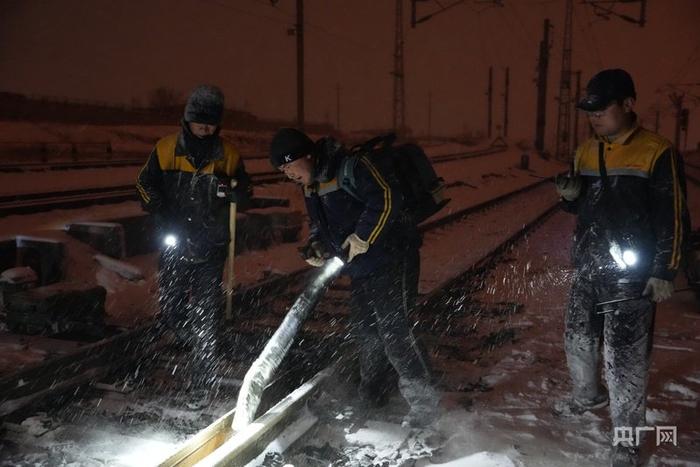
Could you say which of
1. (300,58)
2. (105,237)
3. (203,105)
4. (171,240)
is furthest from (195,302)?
(300,58)

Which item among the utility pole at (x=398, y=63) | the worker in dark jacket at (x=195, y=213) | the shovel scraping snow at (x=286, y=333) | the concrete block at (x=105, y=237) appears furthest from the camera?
the utility pole at (x=398, y=63)

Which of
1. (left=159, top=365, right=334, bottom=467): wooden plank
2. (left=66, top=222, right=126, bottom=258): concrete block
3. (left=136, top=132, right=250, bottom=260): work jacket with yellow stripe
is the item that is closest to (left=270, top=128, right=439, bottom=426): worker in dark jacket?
(left=159, top=365, right=334, bottom=467): wooden plank

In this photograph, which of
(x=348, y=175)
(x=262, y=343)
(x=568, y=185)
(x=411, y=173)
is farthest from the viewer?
(x=262, y=343)

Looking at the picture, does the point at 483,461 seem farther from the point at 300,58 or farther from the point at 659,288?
the point at 300,58

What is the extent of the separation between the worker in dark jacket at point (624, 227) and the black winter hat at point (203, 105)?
2.54m

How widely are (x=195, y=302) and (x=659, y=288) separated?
3.34 metres

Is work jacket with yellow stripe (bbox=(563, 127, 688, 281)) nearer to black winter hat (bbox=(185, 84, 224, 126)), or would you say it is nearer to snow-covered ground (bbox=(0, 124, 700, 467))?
snow-covered ground (bbox=(0, 124, 700, 467))

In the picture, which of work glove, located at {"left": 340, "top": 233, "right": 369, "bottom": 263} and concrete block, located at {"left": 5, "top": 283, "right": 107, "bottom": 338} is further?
concrete block, located at {"left": 5, "top": 283, "right": 107, "bottom": 338}

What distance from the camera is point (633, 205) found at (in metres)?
3.54

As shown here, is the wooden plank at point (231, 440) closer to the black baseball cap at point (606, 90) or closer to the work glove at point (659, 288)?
the work glove at point (659, 288)

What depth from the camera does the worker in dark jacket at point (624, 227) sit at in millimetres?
3426

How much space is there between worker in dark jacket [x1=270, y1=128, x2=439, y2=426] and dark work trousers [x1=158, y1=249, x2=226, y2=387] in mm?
1309

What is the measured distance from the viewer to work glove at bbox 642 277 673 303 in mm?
3429

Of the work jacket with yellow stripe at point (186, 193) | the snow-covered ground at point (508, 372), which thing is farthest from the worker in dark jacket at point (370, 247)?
the work jacket with yellow stripe at point (186, 193)
